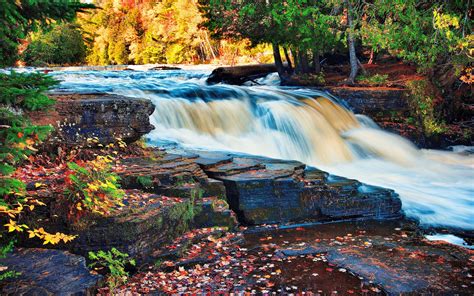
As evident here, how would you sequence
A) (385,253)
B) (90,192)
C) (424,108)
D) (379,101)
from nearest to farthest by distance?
(90,192)
(385,253)
(379,101)
(424,108)

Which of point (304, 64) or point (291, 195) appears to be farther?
point (304, 64)

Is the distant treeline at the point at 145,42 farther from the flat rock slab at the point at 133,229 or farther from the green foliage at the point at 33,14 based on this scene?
the green foliage at the point at 33,14

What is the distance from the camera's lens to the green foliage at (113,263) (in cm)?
508

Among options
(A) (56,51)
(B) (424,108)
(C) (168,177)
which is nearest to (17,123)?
(C) (168,177)

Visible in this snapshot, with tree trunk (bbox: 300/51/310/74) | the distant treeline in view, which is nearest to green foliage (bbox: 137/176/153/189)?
tree trunk (bbox: 300/51/310/74)

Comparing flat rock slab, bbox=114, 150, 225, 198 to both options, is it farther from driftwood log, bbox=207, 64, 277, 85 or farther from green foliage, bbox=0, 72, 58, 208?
driftwood log, bbox=207, 64, 277, 85

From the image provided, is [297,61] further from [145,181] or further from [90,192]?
[90,192]

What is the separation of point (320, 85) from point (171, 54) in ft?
107

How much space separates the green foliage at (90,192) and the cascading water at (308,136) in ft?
12.9

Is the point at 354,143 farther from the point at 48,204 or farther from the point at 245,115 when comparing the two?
the point at 48,204

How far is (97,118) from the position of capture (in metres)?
7.55

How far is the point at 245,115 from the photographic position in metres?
12.7

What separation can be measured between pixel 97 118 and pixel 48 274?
3.76 meters

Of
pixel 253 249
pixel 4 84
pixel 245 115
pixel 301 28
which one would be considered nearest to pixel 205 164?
pixel 253 249
